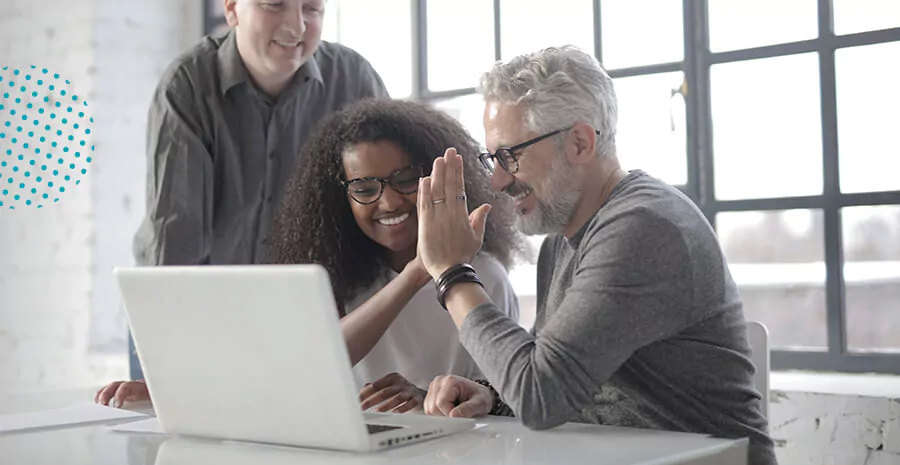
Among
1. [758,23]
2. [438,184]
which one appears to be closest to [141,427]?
[438,184]

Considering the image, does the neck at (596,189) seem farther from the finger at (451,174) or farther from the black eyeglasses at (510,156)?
the finger at (451,174)

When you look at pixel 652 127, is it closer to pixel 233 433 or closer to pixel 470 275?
pixel 470 275

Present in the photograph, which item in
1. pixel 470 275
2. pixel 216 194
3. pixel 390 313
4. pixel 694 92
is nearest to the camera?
pixel 470 275

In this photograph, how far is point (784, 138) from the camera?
8.85 feet

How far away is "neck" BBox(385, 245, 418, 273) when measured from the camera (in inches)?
A: 86.6

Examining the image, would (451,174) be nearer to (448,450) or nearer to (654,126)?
(448,450)

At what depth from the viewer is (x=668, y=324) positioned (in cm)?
141

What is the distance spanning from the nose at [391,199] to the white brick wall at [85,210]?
2011 millimetres

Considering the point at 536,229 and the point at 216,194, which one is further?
the point at 216,194

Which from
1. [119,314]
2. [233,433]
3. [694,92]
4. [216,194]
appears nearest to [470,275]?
[233,433]

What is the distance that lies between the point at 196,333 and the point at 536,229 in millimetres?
619

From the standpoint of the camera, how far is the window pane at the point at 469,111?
10.9ft

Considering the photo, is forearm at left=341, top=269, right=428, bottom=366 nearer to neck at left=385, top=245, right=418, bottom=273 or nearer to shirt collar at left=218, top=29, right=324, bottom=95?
neck at left=385, top=245, right=418, bottom=273

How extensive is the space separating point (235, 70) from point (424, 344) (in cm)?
85
